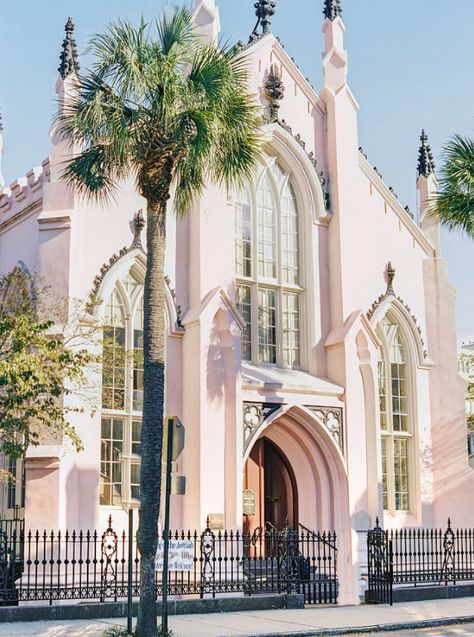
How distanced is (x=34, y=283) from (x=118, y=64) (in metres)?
6.08

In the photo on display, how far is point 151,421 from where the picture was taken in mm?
13516

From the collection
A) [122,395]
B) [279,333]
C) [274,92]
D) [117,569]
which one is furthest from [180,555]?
[274,92]

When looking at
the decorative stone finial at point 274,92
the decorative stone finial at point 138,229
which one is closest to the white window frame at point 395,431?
the decorative stone finial at point 274,92

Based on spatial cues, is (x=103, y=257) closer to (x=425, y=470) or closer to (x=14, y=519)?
(x=14, y=519)

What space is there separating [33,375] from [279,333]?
7715 millimetres

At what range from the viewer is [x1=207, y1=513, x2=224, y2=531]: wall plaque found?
1930cm

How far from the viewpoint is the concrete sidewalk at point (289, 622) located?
14.2 meters

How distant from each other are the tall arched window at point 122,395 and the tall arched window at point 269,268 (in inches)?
114

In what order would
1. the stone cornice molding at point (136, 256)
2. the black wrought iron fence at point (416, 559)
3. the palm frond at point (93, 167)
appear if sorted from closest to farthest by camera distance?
the palm frond at point (93, 167)
the black wrought iron fence at point (416, 559)
the stone cornice molding at point (136, 256)

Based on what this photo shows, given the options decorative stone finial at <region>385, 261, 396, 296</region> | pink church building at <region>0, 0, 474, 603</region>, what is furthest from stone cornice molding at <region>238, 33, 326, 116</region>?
decorative stone finial at <region>385, 261, 396, 296</region>

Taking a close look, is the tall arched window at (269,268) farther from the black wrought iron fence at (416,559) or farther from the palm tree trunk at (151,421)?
the palm tree trunk at (151,421)

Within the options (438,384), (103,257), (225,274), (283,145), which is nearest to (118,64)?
(103,257)

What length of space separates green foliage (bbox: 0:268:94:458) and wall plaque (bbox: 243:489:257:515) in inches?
190

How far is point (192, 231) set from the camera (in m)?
21.0
